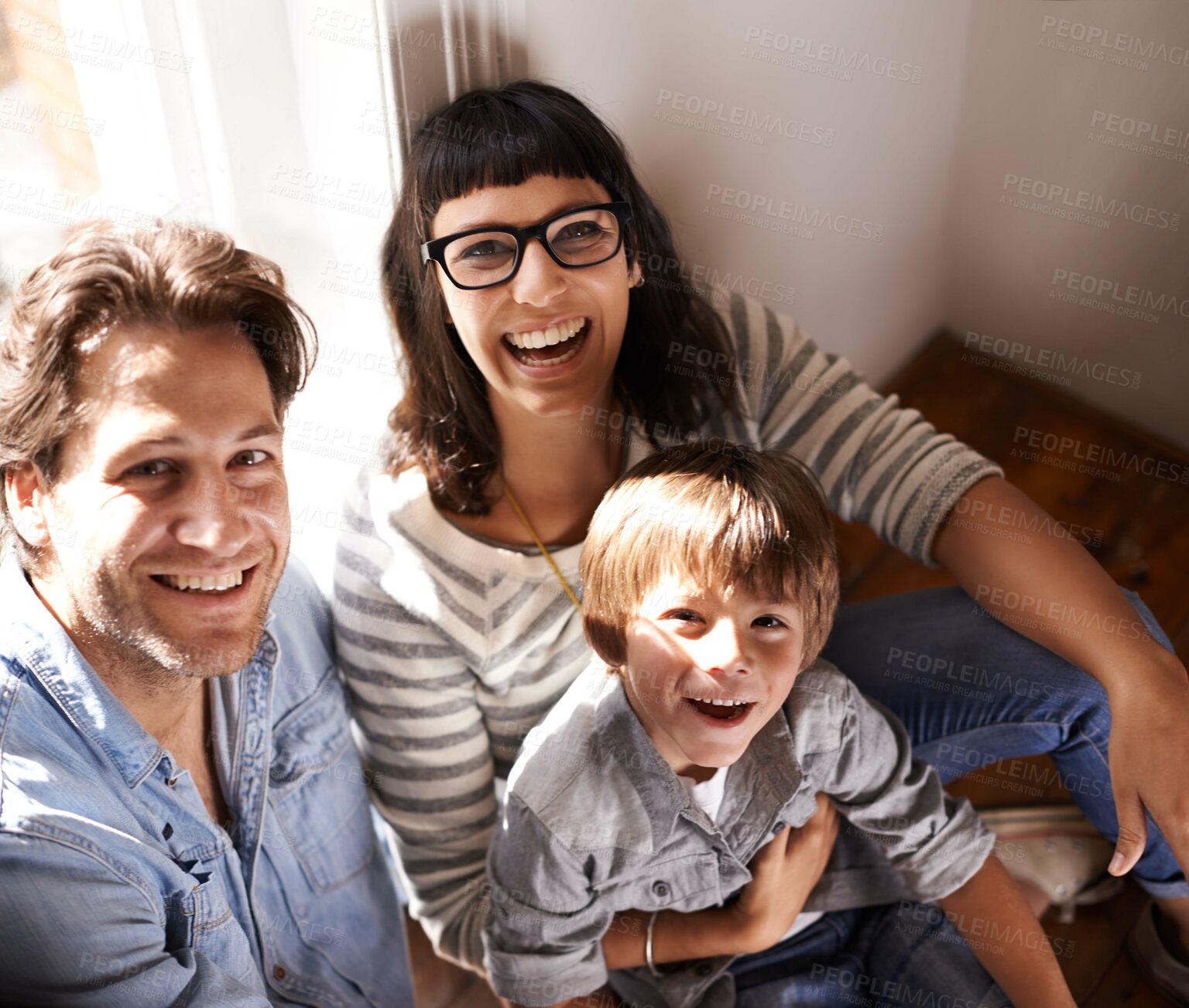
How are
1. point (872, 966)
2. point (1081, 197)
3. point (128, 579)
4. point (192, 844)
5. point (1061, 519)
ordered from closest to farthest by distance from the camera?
1. point (128, 579)
2. point (192, 844)
3. point (872, 966)
4. point (1081, 197)
5. point (1061, 519)

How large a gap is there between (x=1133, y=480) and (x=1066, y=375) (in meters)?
0.22

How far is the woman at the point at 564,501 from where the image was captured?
3.99ft

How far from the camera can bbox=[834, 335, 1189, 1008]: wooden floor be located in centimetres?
186

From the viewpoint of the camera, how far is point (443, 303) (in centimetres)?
128

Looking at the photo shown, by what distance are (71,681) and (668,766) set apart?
0.58m

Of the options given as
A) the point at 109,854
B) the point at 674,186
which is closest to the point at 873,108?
the point at 674,186

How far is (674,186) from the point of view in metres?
1.59

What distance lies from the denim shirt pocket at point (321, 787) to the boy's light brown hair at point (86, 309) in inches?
14.3

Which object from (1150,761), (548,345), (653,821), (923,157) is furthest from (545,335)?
(923,157)

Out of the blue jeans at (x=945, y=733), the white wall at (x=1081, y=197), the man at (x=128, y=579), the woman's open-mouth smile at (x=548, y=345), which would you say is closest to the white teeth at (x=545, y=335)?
the woman's open-mouth smile at (x=548, y=345)

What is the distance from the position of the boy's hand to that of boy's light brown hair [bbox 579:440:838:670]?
26cm

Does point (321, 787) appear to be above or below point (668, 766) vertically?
below

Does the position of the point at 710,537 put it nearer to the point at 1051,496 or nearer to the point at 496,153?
the point at 496,153

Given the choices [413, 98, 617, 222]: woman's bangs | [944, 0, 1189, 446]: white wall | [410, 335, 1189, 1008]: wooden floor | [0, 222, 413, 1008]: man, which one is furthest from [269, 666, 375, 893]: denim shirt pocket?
[944, 0, 1189, 446]: white wall
